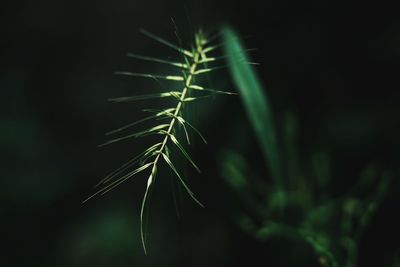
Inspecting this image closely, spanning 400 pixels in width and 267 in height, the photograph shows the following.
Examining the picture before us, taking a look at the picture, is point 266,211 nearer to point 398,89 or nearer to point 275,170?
point 275,170

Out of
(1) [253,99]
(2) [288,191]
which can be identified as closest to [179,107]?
(1) [253,99]

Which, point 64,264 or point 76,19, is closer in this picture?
point 64,264

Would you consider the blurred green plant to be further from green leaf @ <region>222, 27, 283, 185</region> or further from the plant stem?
the plant stem

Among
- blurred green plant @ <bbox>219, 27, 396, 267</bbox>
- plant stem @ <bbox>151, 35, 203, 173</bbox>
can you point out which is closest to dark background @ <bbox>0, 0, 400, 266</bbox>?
blurred green plant @ <bbox>219, 27, 396, 267</bbox>

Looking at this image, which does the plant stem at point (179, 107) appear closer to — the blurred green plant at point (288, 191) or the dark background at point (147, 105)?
the blurred green plant at point (288, 191)

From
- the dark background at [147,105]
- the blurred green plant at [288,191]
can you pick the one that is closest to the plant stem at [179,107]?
the blurred green plant at [288,191]

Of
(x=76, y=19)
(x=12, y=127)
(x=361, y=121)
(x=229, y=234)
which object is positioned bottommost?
(x=229, y=234)

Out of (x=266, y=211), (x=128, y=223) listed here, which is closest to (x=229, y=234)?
(x=266, y=211)
